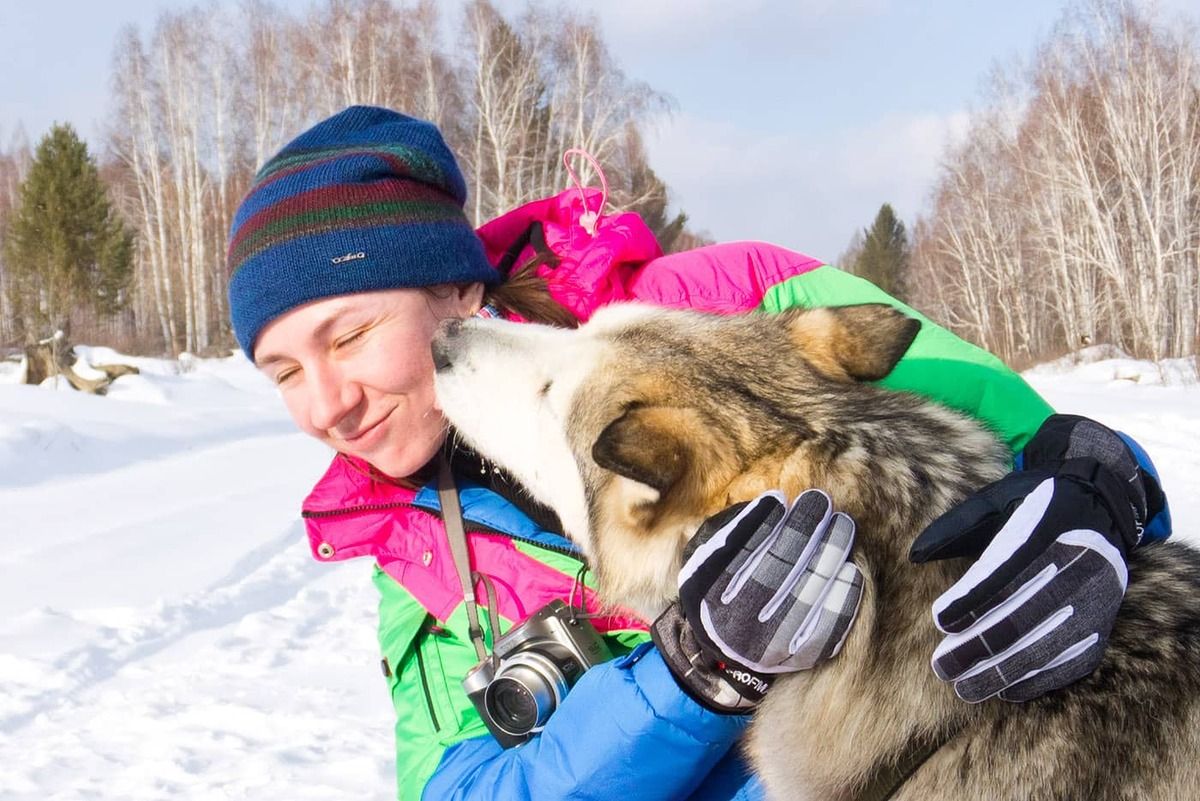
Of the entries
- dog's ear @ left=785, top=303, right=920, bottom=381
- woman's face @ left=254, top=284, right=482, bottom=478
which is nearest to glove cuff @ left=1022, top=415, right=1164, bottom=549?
dog's ear @ left=785, top=303, right=920, bottom=381

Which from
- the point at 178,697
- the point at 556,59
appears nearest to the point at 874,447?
the point at 178,697

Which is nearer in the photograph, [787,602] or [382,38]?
[787,602]

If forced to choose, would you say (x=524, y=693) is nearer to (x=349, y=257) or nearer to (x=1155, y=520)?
(x=349, y=257)

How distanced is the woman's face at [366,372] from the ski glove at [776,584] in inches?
34.1

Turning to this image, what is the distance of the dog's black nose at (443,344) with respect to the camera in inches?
72.2

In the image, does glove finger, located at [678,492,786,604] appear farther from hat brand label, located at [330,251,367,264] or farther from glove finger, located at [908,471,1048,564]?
hat brand label, located at [330,251,367,264]

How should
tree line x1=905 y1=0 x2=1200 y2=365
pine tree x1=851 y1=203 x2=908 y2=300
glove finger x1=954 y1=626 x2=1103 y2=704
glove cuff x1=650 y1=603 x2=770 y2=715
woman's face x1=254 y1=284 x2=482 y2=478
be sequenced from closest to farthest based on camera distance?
glove finger x1=954 y1=626 x2=1103 y2=704
glove cuff x1=650 y1=603 x2=770 y2=715
woman's face x1=254 y1=284 x2=482 y2=478
tree line x1=905 y1=0 x2=1200 y2=365
pine tree x1=851 y1=203 x2=908 y2=300

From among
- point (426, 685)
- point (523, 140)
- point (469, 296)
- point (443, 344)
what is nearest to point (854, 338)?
point (443, 344)

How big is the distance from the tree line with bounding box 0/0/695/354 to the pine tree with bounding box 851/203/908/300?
1034 inches

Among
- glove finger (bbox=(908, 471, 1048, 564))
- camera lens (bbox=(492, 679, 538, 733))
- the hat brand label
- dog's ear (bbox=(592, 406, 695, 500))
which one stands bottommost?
camera lens (bbox=(492, 679, 538, 733))

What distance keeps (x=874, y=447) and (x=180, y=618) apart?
164 inches

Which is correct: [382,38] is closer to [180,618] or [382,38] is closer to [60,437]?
[60,437]

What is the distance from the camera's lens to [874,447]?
1482mm

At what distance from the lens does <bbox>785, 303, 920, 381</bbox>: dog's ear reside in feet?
5.90
